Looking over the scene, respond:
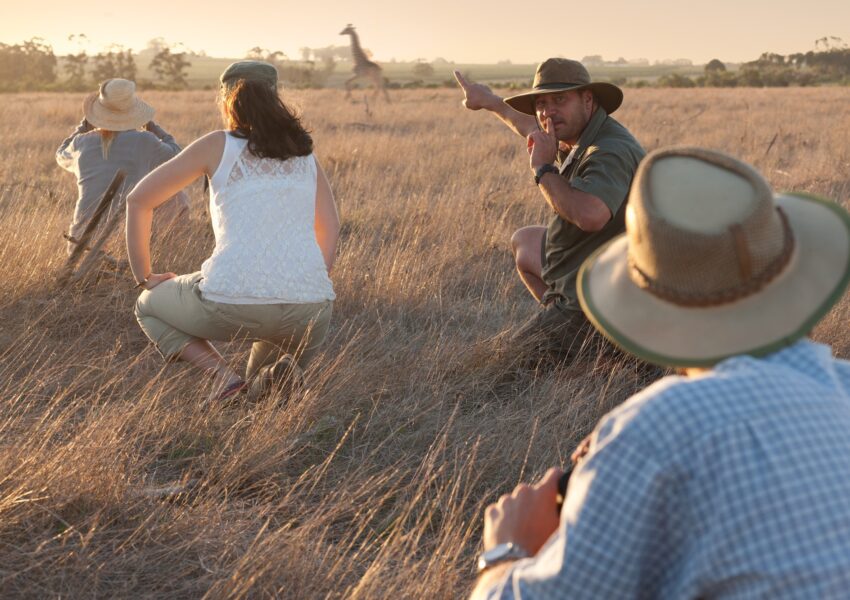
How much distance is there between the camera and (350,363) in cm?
387

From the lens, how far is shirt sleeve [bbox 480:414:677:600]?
3.81 ft

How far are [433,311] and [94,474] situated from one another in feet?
7.81

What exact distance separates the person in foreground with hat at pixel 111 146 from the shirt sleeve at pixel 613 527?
175 inches

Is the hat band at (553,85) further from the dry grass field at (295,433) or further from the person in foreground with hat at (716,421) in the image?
the person in foreground with hat at (716,421)

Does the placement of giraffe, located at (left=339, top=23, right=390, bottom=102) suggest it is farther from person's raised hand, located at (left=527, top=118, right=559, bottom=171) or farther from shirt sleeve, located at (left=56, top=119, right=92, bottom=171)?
person's raised hand, located at (left=527, top=118, right=559, bottom=171)

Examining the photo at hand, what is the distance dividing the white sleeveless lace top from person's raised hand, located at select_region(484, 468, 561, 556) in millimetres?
2209

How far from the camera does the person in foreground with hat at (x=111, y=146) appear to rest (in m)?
5.16

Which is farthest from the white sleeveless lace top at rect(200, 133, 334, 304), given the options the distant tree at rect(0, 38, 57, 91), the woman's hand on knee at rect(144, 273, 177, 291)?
the distant tree at rect(0, 38, 57, 91)

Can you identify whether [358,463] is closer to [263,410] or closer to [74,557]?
[263,410]

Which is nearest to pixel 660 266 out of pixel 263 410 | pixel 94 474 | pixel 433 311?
pixel 94 474

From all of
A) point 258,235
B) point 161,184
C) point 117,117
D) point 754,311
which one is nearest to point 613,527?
point 754,311

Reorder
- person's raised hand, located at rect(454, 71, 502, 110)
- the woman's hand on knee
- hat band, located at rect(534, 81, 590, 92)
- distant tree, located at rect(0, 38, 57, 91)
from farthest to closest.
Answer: distant tree, located at rect(0, 38, 57, 91) < person's raised hand, located at rect(454, 71, 502, 110) < hat band, located at rect(534, 81, 590, 92) < the woman's hand on knee

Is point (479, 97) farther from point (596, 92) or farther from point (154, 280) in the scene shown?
point (154, 280)

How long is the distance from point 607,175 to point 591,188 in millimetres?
90
